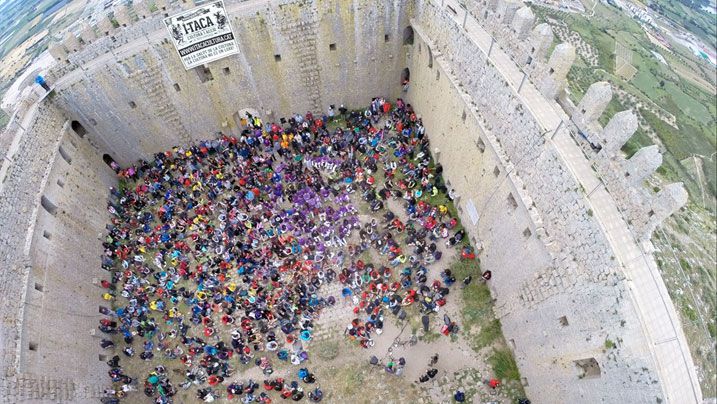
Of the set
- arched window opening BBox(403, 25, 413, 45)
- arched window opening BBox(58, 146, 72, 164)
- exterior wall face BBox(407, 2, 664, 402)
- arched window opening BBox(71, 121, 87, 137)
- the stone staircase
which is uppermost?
arched window opening BBox(403, 25, 413, 45)

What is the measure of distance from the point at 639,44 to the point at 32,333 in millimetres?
28523

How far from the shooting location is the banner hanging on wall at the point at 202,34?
18469 millimetres

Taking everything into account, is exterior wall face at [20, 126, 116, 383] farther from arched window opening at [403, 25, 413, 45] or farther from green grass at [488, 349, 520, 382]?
arched window opening at [403, 25, 413, 45]

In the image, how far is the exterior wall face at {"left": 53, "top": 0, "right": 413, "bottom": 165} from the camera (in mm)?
19047

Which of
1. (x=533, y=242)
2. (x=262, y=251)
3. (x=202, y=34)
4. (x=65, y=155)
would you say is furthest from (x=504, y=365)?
(x=65, y=155)

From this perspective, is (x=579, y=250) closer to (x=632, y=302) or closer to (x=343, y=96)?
(x=632, y=302)

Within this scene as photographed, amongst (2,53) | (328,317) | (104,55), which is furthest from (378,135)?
(2,53)

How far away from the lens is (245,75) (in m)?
21.0

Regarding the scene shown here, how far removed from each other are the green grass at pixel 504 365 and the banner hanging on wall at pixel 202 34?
1779 centimetres

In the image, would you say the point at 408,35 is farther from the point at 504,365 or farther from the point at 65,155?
the point at 65,155

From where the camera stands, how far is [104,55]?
1886 cm

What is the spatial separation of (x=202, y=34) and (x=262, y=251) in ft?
33.9

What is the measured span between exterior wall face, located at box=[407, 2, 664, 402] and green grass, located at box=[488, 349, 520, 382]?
39 centimetres

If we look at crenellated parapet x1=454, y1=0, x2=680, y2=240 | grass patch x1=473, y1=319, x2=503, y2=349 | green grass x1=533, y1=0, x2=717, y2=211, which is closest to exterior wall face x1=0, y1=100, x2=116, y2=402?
grass patch x1=473, y1=319, x2=503, y2=349
